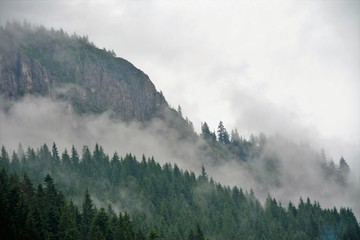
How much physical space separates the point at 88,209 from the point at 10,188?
1904cm

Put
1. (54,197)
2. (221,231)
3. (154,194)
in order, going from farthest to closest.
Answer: (154,194), (221,231), (54,197)

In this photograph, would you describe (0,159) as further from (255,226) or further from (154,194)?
(255,226)

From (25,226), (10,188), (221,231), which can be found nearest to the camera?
(25,226)

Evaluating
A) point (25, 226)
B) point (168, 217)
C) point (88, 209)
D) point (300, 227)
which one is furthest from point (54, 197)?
point (300, 227)

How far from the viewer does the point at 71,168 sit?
19800 cm

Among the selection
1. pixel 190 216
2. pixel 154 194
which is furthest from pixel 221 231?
pixel 154 194

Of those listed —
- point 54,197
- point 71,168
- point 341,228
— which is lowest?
point 341,228

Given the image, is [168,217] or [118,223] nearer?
[118,223]

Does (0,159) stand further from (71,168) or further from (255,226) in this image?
(255,226)

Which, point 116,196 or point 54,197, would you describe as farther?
point 116,196

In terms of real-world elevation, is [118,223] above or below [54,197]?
below

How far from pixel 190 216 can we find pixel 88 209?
199 feet

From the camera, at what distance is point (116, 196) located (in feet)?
609

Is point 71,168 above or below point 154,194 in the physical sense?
above
